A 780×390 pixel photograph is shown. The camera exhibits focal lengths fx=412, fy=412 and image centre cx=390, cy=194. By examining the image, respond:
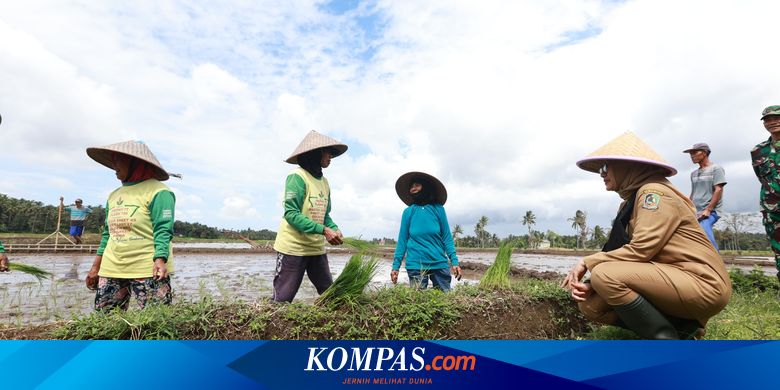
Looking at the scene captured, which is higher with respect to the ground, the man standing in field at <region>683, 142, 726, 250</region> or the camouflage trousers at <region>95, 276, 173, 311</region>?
the man standing in field at <region>683, 142, 726, 250</region>

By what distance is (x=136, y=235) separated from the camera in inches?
125

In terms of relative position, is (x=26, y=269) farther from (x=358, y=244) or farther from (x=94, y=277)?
(x=358, y=244)

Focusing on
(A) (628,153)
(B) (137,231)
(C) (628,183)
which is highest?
(A) (628,153)

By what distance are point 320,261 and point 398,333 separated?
3.52 ft

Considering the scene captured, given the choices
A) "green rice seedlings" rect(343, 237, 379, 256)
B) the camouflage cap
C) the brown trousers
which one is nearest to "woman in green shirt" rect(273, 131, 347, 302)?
"green rice seedlings" rect(343, 237, 379, 256)

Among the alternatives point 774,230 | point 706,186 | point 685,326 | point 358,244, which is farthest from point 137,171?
point 706,186

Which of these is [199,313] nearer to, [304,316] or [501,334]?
[304,316]

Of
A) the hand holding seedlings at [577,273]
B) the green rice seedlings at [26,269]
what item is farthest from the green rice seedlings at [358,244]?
the green rice seedlings at [26,269]

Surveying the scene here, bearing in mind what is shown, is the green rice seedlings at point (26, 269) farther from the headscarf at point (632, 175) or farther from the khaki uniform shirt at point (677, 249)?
the headscarf at point (632, 175)

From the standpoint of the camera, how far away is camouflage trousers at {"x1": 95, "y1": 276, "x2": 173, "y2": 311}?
310 cm

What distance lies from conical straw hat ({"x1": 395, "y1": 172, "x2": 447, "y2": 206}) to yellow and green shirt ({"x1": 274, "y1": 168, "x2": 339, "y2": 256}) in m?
1.55

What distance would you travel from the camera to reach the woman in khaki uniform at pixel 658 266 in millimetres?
2344

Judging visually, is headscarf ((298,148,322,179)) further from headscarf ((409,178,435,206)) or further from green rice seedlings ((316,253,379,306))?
headscarf ((409,178,435,206))

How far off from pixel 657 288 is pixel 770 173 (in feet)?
11.4
